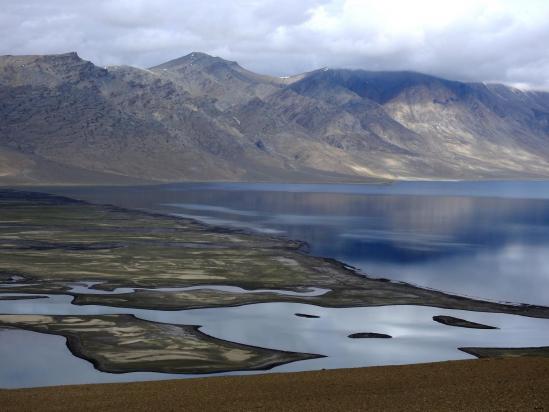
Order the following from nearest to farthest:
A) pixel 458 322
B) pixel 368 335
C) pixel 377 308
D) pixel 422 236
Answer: pixel 368 335, pixel 458 322, pixel 377 308, pixel 422 236

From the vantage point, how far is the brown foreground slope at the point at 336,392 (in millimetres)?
28016

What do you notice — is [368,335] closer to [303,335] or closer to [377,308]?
[303,335]

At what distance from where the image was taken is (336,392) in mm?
30391

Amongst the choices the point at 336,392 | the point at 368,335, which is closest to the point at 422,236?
the point at 368,335

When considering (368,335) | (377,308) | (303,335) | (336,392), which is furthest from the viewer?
(377,308)

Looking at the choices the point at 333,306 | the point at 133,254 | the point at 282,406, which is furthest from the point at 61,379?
the point at 133,254

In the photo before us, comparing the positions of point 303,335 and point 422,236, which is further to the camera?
point 422,236

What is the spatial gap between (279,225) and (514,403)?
356 ft

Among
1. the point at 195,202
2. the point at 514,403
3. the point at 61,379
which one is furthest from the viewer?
the point at 195,202

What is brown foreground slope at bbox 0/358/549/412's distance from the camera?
91.9 feet

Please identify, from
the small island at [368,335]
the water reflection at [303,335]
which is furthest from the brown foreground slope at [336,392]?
the small island at [368,335]

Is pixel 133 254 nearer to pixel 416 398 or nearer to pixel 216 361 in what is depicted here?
pixel 216 361

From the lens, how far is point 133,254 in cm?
8938

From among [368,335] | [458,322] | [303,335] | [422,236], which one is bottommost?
[303,335]
